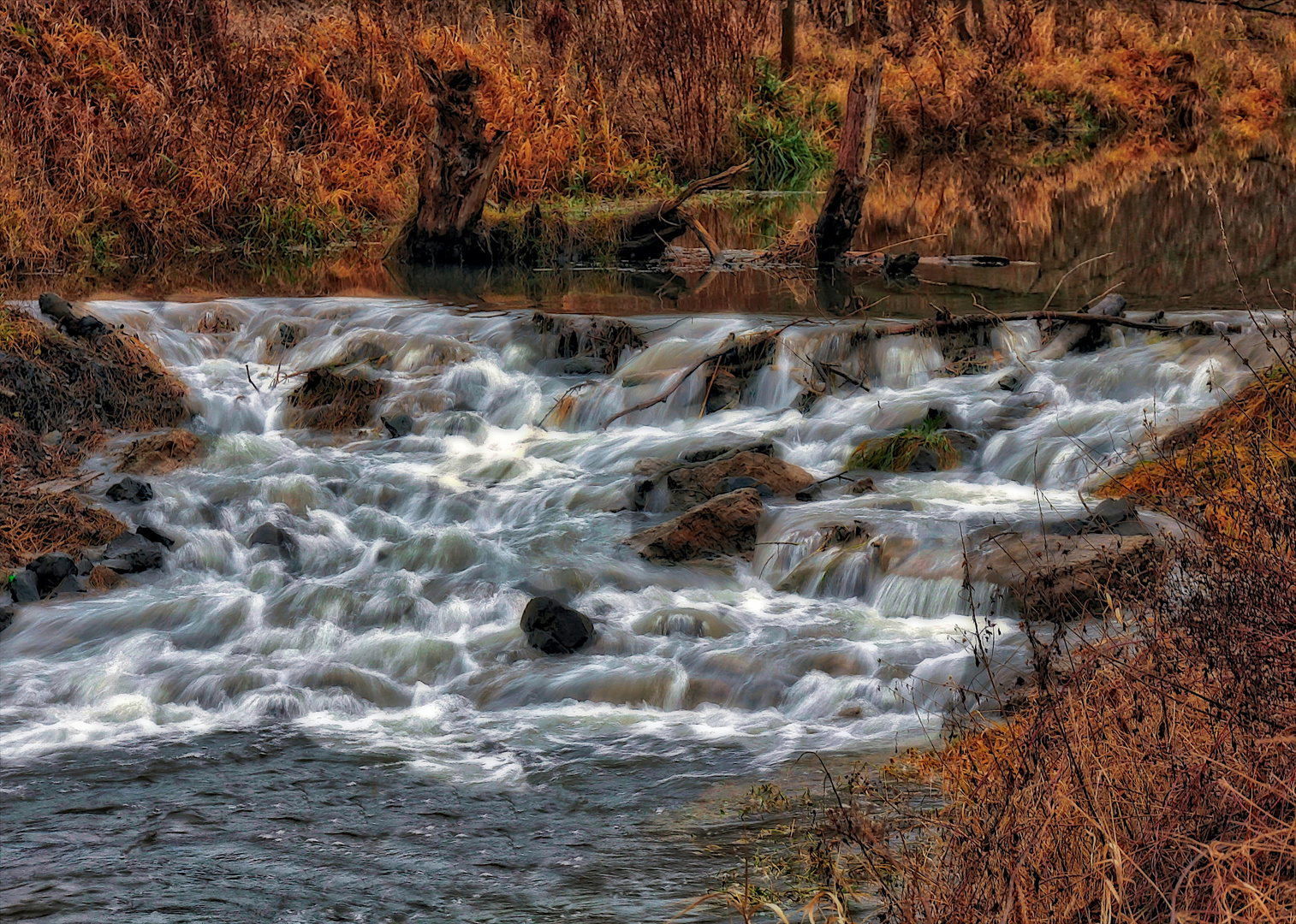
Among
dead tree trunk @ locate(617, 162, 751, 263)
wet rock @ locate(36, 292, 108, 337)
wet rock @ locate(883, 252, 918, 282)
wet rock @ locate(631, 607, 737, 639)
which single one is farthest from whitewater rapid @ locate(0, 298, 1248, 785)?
dead tree trunk @ locate(617, 162, 751, 263)

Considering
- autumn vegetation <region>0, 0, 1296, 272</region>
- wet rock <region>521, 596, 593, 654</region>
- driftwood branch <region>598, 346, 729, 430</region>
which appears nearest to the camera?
wet rock <region>521, 596, 593, 654</region>

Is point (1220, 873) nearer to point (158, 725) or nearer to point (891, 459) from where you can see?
point (158, 725)

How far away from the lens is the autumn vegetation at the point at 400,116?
15.3 m

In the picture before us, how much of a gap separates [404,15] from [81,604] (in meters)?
14.9

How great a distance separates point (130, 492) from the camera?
800 cm

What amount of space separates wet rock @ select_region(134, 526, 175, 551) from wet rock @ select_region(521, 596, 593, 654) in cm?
240

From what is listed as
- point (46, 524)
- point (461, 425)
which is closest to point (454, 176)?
point (461, 425)

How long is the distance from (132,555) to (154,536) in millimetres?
287

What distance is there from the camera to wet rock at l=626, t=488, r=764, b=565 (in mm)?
7082

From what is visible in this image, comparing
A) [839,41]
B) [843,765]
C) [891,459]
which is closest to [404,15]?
[839,41]

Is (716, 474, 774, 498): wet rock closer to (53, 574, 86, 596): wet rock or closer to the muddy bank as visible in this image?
the muddy bank

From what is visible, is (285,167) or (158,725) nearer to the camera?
(158,725)

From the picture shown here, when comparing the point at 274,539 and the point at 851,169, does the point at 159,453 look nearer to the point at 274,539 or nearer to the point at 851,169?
the point at 274,539

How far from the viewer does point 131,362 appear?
389 inches
